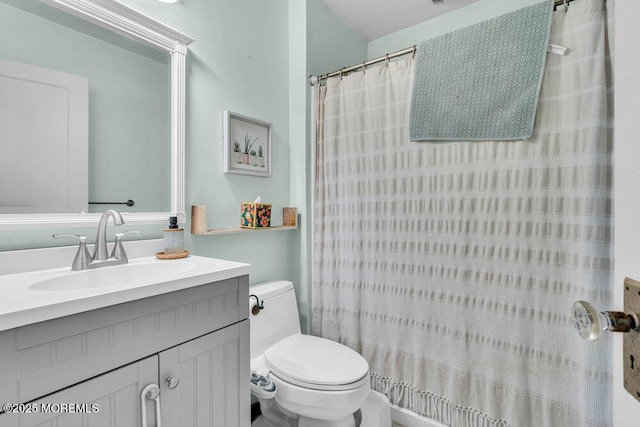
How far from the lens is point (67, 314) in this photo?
2.07 ft

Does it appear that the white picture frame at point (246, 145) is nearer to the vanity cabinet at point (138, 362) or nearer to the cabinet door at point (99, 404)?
the vanity cabinet at point (138, 362)

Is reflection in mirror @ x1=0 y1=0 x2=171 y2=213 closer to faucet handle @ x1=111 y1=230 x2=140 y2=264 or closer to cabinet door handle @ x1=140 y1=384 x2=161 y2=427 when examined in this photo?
faucet handle @ x1=111 y1=230 x2=140 y2=264

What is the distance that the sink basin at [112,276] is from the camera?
0.87 meters

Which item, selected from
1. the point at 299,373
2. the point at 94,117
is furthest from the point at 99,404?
the point at 94,117

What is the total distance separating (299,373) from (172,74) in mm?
1395

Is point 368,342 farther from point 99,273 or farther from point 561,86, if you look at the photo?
point 561,86

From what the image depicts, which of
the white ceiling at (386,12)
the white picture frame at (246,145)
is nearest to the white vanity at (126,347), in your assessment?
the white picture frame at (246,145)

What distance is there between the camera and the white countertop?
585 millimetres

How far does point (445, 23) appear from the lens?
2.03 metres

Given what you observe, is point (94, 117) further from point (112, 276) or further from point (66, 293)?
point (66, 293)

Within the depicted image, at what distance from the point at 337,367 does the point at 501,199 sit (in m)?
1.03

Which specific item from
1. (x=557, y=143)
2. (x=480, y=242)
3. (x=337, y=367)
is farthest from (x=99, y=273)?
(x=557, y=143)

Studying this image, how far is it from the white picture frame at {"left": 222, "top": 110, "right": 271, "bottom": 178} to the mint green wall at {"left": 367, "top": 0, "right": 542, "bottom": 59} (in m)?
1.25

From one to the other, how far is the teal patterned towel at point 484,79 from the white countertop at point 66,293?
1.14m
